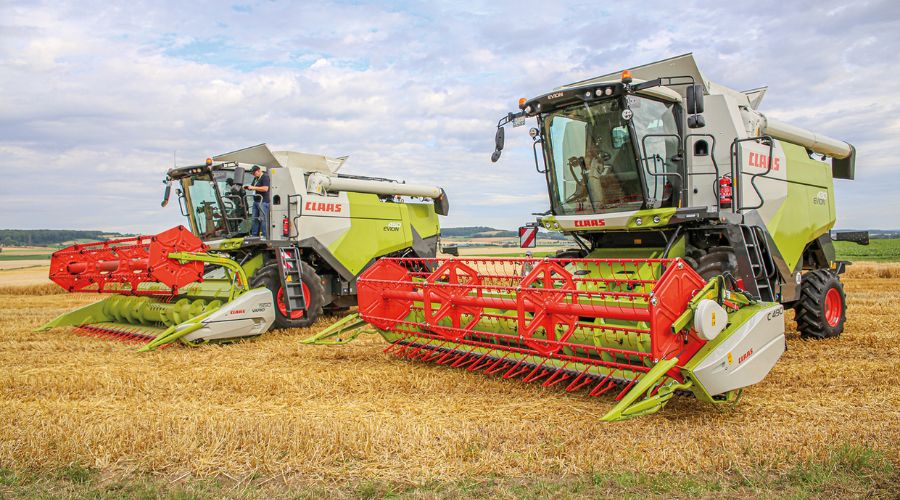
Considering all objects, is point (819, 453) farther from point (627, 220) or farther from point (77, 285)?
point (77, 285)

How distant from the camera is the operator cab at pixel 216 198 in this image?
906cm

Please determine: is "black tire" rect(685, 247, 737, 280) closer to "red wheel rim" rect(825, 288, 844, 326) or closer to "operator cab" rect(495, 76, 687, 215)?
"operator cab" rect(495, 76, 687, 215)

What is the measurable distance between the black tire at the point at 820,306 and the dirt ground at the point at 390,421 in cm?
62

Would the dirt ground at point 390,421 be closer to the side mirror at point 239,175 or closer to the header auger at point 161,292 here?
the header auger at point 161,292

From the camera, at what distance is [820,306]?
22.0 feet

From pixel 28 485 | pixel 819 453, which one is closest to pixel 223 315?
pixel 28 485

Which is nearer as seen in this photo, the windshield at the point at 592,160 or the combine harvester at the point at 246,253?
the windshield at the point at 592,160

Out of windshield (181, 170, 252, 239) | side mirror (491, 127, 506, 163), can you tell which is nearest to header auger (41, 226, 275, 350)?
windshield (181, 170, 252, 239)

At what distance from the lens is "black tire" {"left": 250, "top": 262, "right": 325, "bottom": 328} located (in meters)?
8.31

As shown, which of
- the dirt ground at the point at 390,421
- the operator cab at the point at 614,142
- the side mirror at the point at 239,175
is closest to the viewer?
the dirt ground at the point at 390,421

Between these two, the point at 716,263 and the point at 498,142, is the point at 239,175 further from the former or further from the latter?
the point at 716,263

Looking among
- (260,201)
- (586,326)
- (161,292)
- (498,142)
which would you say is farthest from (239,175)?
(586,326)

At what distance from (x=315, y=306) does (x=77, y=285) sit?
8.95 feet

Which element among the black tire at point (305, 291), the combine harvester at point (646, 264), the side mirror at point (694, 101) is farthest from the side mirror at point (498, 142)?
the black tire at point (305, 291)
